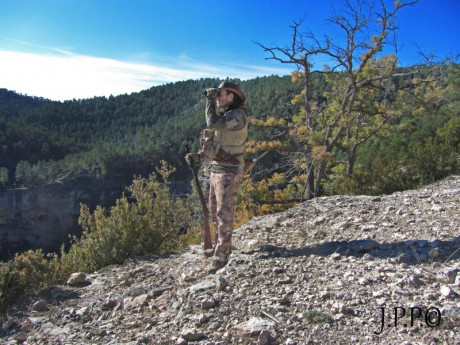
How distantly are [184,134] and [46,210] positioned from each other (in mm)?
24504

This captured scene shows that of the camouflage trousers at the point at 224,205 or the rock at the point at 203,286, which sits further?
the camouflage trousers at the point at 224,205

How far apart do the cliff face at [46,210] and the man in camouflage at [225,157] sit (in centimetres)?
5342

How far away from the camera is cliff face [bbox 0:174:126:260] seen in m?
52.3

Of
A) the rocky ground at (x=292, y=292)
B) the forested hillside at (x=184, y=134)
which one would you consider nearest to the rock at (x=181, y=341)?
the rocky ground at (x=292, y=292)

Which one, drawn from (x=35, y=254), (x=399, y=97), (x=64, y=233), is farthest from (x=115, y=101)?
(x=35, y=254)

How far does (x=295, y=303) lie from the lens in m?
3.30

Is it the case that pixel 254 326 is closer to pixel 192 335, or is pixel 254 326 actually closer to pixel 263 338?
pixel 263 338

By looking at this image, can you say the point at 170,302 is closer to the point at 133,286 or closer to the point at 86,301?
the point at 133,286

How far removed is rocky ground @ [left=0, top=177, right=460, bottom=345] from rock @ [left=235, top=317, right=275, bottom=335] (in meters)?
0.01

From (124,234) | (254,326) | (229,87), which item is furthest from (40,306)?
(229,87)

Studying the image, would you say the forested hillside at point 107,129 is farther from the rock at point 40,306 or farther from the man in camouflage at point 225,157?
the rock at point 40,306

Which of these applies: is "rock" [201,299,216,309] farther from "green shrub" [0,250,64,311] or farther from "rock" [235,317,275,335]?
"green shrub" [0,250,64,311]

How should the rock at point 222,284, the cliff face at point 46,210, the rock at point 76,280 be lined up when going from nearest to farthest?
1. the rock at point 222,284
2. the rock at point 76,280
3. the cliff face at point 46,210

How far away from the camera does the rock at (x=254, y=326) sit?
295cm
